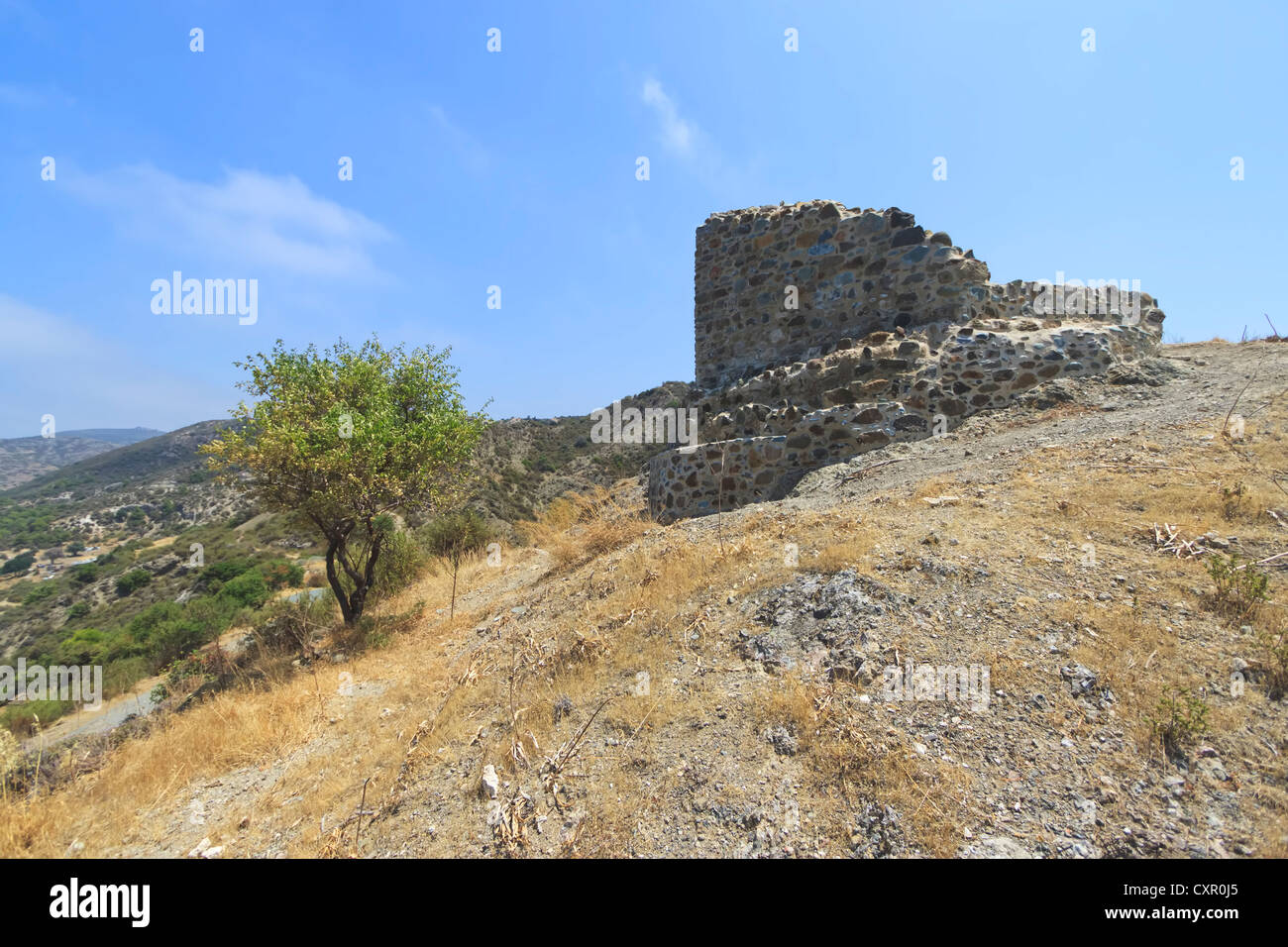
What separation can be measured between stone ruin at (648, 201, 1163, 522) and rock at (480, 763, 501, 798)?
527 cm

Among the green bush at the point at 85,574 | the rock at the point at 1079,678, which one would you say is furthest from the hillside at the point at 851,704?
the green bush at the point at 85,574

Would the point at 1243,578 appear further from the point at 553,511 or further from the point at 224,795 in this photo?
the point at 553,511

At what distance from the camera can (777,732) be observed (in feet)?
10.5

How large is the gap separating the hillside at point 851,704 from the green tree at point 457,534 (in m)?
7.43

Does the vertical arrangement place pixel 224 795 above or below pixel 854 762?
below

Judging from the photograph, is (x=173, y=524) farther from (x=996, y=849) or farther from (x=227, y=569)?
(x=996, y=849)

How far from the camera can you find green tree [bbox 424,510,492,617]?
14.1 metres

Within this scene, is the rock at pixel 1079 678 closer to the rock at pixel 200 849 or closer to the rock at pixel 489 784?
the rock at pixel 489 784

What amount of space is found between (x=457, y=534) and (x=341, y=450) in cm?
620

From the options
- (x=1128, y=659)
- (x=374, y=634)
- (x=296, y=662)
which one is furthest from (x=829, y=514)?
(x=296, y=662)

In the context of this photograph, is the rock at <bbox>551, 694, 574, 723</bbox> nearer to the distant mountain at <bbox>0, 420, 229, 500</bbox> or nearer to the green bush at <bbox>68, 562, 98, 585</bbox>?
the green bush at <bbox>68, 562, 98, 585</bbox>

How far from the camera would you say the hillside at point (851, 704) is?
2592 millimetres

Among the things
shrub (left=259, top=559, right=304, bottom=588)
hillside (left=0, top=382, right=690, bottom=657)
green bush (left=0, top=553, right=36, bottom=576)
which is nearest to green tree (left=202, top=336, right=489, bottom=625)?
hillside (left=0, top=382, right=690, bottom=657)
